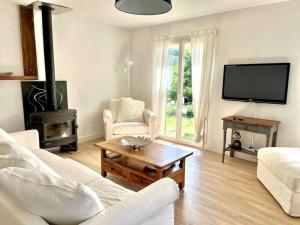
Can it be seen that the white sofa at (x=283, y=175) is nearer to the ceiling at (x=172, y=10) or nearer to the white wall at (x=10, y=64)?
the ceiling at (x=172, y=10)

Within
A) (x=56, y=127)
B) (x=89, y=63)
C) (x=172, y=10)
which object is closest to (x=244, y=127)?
(x=172, y=10)

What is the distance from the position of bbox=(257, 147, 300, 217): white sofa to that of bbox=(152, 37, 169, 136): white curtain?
232cm

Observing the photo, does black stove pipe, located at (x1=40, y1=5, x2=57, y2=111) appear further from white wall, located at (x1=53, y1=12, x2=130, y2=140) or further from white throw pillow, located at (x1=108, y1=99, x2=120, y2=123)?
white throw pillow, located at (x1=108, y1=99, x2=120, y2=123)

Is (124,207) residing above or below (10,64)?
below

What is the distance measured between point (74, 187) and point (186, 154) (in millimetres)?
1666

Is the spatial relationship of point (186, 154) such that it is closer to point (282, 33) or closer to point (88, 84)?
point (282, 33)

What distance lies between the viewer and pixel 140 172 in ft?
8.03

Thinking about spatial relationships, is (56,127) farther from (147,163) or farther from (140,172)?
(147,163)

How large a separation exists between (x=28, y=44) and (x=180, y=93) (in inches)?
111

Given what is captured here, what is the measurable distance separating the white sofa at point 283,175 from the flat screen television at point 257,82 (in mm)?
943

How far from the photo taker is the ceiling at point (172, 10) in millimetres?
3170

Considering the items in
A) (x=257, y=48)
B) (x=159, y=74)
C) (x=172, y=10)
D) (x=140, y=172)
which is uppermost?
(x=172, y=10)

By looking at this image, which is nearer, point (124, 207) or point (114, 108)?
point (124, 207)

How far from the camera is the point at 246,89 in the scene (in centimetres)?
345
